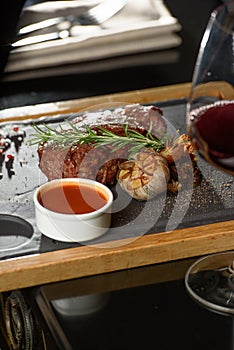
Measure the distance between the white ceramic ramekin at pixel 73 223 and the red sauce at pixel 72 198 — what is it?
23mm

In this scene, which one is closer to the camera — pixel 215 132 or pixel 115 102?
pixel 215 132

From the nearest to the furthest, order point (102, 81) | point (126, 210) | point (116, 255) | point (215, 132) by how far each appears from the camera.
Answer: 1. point (215, 132)
2. point (116, 255)
3. point (126, 210)
4. point (102, 81)

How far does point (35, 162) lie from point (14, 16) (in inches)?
51.1

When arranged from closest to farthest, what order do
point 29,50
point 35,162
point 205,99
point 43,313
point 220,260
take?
point 205,99, point 43,313, point 220,260, point 35,162, point 29,50

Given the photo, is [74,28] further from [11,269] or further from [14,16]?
[11,269]

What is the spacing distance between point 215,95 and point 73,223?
0.40 m

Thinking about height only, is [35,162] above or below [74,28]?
above

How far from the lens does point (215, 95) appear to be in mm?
1337

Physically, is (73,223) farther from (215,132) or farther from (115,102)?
(115,102)

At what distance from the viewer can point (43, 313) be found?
4.82ft

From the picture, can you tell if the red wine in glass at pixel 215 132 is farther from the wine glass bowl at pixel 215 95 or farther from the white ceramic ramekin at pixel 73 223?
the white ceramic ramekin at pixel 73 223

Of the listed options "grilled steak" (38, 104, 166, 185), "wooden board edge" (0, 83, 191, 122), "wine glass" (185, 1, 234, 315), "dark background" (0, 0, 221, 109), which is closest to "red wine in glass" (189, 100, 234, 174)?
"wine glass" (185, 1, 234, 315)

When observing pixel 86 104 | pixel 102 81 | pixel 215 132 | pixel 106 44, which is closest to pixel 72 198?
pixel 215 132

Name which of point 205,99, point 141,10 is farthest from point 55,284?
point 141,10
